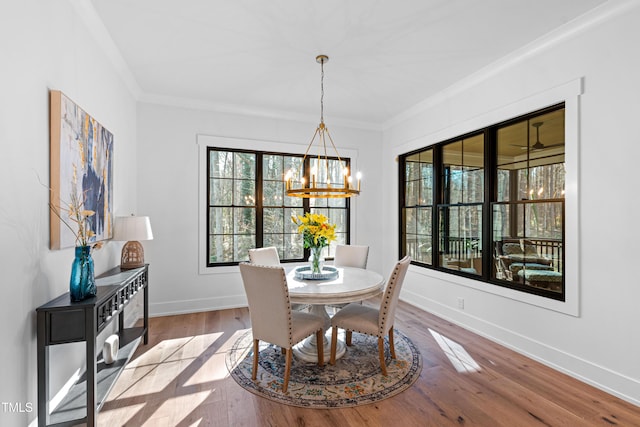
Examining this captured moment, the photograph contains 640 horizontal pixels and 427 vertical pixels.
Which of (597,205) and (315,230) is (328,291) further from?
(597,205)

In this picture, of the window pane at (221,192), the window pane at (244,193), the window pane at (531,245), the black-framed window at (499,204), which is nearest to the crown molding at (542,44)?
the black-framed window at (499,204)

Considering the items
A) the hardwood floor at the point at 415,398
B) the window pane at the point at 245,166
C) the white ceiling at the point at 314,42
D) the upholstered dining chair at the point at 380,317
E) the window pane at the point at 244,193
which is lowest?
the hardwood floor at the point at 415,398

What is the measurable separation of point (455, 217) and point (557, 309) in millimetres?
1589

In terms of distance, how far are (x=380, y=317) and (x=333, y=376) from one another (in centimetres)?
61

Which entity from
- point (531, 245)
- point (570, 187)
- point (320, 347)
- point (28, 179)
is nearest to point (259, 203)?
point (320, 347)

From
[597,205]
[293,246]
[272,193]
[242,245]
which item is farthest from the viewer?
[293,246]

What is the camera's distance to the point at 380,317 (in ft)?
8.74

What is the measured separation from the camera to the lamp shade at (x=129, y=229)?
10.1ft

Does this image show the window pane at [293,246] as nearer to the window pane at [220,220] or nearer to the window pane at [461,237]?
the window pane at [220,220]

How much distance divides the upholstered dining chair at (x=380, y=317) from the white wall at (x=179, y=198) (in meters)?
2.26

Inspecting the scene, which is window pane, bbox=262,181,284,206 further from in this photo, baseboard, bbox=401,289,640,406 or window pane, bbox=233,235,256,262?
baseboard, bbox=401,289,640,406

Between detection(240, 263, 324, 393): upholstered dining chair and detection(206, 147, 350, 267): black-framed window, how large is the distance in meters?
2.26

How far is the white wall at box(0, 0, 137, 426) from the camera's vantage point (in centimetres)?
162

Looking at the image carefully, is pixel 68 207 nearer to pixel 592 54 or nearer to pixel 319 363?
pixel 319 363
